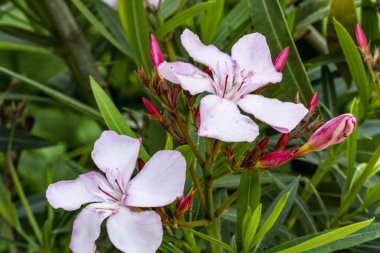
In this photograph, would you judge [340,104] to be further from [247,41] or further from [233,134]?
[233,134]

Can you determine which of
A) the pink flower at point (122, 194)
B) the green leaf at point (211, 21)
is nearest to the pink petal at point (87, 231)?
the pink flower at point (122, 194)

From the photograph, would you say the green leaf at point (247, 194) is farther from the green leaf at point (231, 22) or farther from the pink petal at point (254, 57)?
the green leaf at point (231, 22)

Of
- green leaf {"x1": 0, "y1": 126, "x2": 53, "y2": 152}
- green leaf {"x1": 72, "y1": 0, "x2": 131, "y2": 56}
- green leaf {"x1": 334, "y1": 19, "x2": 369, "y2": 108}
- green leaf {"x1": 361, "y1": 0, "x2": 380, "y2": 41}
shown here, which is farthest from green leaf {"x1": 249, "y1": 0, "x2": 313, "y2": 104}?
green leaf {"x1": 0, "y1": 126, "x2": 53, "y2": 152}

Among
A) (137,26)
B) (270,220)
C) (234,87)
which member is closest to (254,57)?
(234,87)

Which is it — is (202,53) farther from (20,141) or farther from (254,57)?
(20,141)

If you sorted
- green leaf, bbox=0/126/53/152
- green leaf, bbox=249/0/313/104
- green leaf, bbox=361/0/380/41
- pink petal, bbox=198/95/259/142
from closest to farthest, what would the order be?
1. pink petal, bbox=198/95/259/142
2. green leaf, bbox=249/0/313/104
3. green leaf, bbox=361/0/380/41
4. green leaf, bbox=0/126/53/152

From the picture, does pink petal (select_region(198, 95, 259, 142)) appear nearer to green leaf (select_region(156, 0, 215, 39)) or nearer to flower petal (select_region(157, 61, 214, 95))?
flower petal (select_region(157, 61, 214, 95))

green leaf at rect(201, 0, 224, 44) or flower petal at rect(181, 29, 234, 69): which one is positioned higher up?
flower petal at rect(181, 29, 234, 69)
